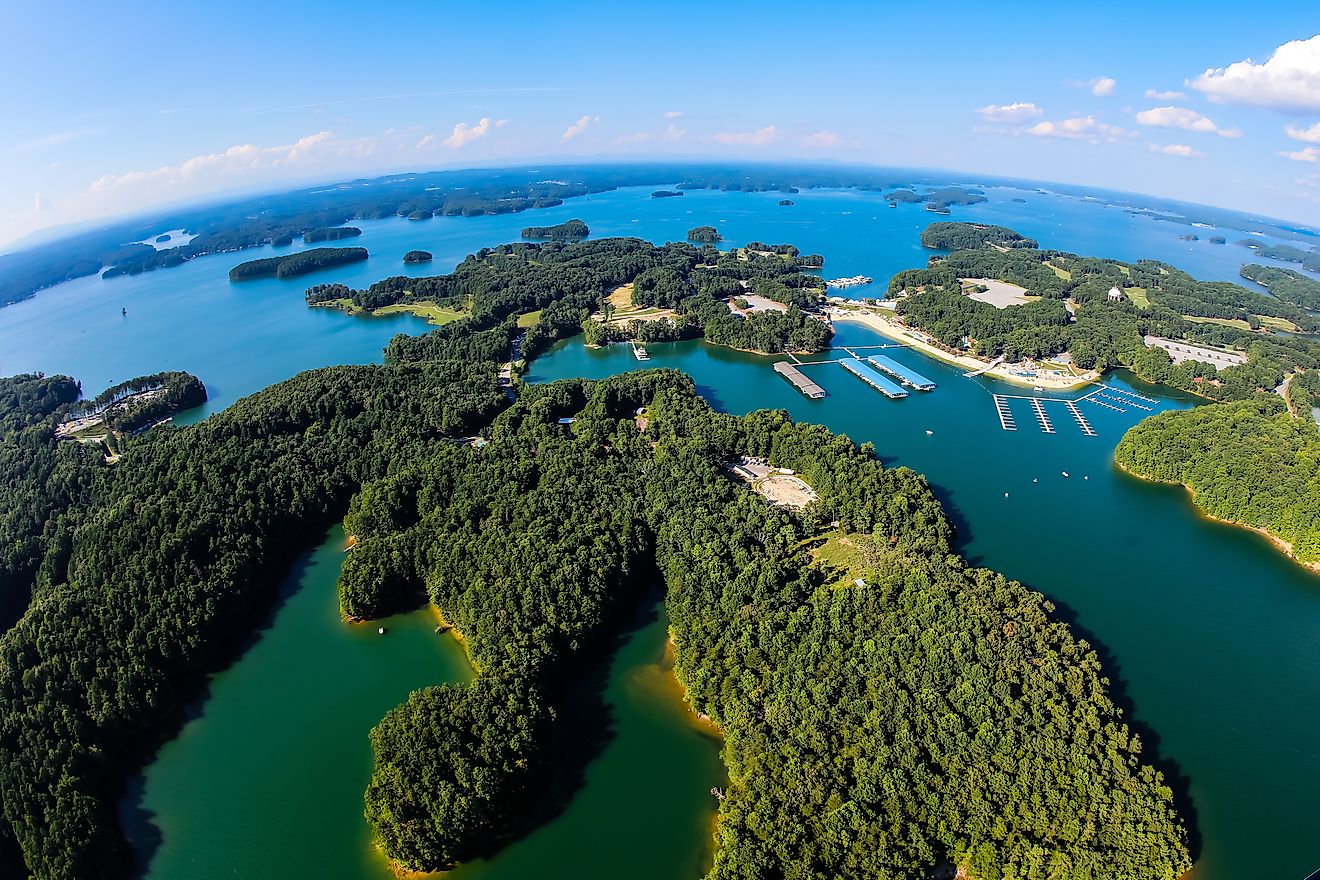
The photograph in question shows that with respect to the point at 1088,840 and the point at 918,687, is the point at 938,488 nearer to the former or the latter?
the point at 918,687

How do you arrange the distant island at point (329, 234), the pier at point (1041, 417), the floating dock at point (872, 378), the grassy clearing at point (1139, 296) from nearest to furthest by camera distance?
the pier at point (1041, 417)
the floating dock at point (872, 378)
the grassy clearing at point (1139, 296)
the distant island at point (329, 234)

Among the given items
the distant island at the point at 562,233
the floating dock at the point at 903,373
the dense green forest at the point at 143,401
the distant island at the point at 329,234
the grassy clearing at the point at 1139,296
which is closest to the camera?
the dense green forest at the point at 143,401

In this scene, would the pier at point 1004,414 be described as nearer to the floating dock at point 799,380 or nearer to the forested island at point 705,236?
the floating dock at point 799,380

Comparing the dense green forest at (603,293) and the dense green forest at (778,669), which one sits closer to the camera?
the dense green forest at (778,669)

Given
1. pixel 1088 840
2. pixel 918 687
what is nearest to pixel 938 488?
pixel 918 687

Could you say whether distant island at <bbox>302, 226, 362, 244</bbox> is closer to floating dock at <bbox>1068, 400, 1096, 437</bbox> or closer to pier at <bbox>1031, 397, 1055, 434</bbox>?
pier at <bbox>1031, 397, 1055, 434</bbox>

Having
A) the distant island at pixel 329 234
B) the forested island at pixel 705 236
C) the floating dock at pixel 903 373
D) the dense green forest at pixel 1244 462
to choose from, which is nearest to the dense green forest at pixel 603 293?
the floating dock at pixel 903 373

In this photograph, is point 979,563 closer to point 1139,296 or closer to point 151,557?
point 151,557

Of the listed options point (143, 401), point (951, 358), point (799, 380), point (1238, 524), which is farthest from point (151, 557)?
point (951, 358)
